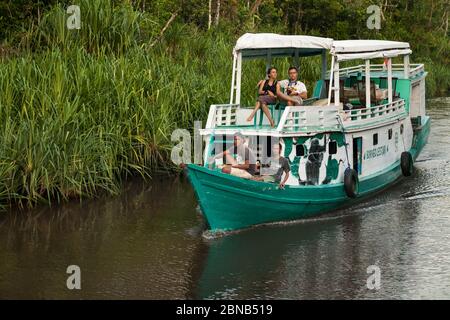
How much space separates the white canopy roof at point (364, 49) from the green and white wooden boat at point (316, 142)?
0.8 inches

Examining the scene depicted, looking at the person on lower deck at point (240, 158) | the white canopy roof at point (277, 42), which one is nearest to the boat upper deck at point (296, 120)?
the person on lower deck at point (240, 158)

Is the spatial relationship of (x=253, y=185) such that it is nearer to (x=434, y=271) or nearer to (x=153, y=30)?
(x=434, y=271)

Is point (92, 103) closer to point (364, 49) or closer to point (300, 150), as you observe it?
point (300, 150)

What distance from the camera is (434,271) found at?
1012 cm

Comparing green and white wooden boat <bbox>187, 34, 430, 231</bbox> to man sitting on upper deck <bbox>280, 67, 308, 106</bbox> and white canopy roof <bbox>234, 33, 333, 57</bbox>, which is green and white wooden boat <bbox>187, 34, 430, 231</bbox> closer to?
white canopy roof <bbox>234, 33, 333, 57</bbox>

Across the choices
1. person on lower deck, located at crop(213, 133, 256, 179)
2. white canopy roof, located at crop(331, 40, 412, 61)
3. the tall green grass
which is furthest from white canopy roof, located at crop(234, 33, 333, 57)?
the tall green grass

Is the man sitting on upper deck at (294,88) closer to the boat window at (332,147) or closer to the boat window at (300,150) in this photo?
the boat window at (332,147)

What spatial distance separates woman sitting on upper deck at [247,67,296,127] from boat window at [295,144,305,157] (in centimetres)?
91

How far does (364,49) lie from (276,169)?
2.98 meters

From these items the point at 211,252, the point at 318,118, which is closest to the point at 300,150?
the point at 318,118

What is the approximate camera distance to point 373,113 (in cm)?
1412

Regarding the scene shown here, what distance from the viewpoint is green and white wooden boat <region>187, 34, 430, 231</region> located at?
11.7 meters
